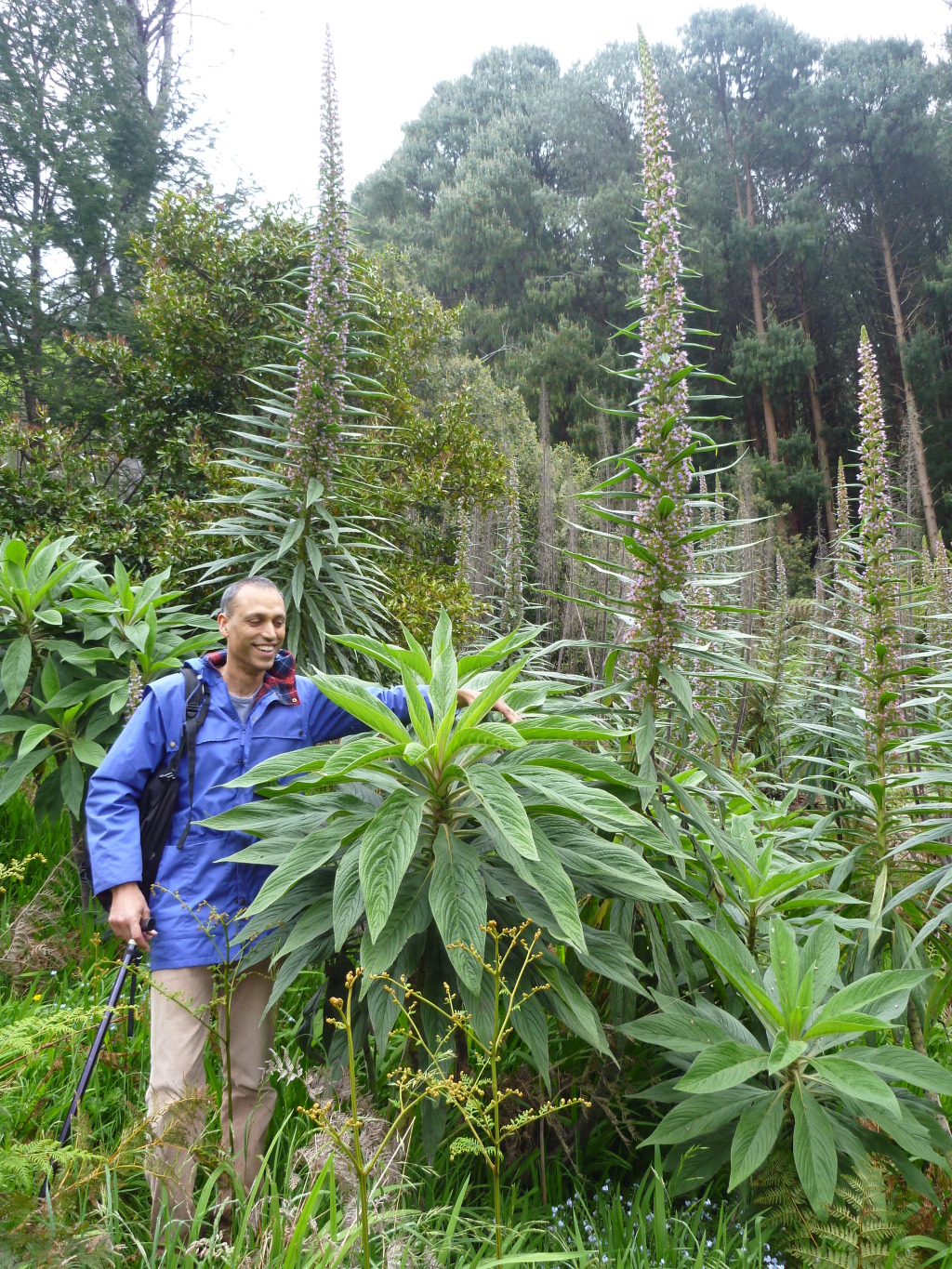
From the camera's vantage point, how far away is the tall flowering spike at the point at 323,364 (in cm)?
416

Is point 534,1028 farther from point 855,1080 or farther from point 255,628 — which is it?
point 255,628

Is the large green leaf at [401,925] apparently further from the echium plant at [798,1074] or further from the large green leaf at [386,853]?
the echium plant at [798,1074]

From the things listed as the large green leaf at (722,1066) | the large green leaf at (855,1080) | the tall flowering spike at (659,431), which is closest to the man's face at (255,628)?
the tall flowering spike at (659,431)

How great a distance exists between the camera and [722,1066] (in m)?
1.88

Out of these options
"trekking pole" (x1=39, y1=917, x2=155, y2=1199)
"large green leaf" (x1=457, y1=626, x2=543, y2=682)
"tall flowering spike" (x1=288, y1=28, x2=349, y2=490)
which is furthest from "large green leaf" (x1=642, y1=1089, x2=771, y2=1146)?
"tall flowering spike" (x1=288, y1=28, x2=349, y2=490)

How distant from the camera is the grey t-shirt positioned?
8.45ft

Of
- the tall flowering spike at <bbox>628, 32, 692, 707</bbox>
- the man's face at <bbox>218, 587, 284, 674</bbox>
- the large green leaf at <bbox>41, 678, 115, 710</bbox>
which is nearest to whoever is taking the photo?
the tall flowering spike at <bbox>628, 32, 692, 707</bbox>

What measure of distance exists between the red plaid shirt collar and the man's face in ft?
0.20

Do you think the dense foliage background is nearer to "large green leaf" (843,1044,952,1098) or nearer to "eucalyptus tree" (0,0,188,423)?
"large green leaf" (843,1044,952,1098)

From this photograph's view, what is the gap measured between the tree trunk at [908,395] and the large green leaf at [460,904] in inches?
525

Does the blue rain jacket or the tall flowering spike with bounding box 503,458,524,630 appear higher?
the tall flowering spike with bounding box 503,458,524,630

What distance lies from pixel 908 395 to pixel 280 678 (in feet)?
54.7

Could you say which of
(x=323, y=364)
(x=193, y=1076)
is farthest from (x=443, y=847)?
(x=323, y=364)

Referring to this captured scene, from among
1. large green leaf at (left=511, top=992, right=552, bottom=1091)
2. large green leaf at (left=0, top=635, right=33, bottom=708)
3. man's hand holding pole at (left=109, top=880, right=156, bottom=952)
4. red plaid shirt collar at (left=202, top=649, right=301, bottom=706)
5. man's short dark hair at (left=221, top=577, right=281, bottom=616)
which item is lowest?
large green leaf at (left=511, top=992, right=552, bottom=1091)
